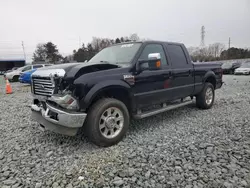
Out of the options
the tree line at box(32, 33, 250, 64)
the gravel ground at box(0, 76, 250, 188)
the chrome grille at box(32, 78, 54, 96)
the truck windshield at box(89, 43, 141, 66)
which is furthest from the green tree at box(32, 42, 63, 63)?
the gravel ground at box(0, 76, 250, 188)

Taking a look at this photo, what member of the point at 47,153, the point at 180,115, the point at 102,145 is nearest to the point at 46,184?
the point at 47,153

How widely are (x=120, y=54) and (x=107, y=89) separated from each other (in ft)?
4.02

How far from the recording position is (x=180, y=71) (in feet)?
15.2

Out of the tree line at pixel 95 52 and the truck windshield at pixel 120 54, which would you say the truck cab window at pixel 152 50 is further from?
the tree line at pixel 95 52

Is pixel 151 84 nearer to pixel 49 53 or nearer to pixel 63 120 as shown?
pixel 63 120

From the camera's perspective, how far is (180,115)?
5.14 meters

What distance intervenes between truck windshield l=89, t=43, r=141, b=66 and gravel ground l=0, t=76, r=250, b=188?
5.07ft

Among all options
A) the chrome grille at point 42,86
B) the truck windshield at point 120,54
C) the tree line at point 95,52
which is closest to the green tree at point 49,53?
the tree line at point 95,52

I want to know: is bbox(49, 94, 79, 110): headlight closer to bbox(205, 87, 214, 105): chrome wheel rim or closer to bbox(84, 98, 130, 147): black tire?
bbox(84, 98, 130, 147): black tire

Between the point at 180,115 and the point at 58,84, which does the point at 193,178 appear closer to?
the point at 58,84

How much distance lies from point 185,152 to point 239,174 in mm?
795

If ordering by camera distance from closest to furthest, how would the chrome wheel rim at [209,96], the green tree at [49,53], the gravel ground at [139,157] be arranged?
the gravel ground at [139,157], the chrome wheel rim at [209,96], the green tree at [49,53]

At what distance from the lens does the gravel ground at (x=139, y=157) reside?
2.38m

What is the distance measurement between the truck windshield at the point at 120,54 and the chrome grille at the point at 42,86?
56.0 inches
